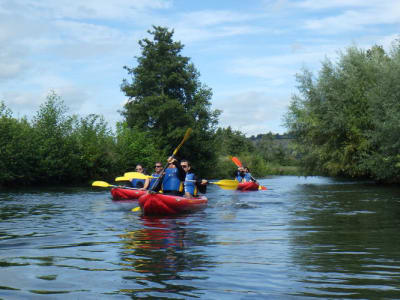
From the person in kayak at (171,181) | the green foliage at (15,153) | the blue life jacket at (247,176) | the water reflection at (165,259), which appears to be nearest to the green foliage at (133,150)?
the green foliage at (15,153)

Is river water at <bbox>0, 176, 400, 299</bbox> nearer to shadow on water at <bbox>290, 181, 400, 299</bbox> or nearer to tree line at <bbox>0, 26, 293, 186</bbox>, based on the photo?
shadow on water at <bbox>290, 181, 400, 299</bbox>

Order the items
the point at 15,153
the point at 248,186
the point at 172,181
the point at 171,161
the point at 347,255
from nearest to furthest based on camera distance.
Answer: the point at 347,255
the point at 171,161
the point at 172,181
the point at 248,186
the point at 15,153

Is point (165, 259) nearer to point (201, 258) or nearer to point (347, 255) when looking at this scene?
point (201, 258)

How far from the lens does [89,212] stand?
12609 mm

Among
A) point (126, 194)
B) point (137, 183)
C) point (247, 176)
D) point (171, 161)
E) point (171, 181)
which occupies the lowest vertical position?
point (126, 194)

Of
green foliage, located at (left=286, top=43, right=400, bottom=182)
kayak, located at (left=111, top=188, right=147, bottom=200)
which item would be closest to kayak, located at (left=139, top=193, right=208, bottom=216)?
kayak, located at (left=111, top=188, right=147, bottom=200)

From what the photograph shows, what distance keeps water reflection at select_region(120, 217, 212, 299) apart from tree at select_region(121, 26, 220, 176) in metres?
32.3

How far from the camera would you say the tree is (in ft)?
136

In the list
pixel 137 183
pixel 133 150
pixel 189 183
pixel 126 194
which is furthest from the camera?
pixel 133 150

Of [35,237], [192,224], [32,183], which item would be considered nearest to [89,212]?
[192,224]

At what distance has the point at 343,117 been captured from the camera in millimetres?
28031

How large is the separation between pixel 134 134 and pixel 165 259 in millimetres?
33636

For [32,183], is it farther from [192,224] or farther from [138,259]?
[138,259]

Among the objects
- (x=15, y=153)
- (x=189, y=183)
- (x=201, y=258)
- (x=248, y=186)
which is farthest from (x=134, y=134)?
(x=201, y=258)
